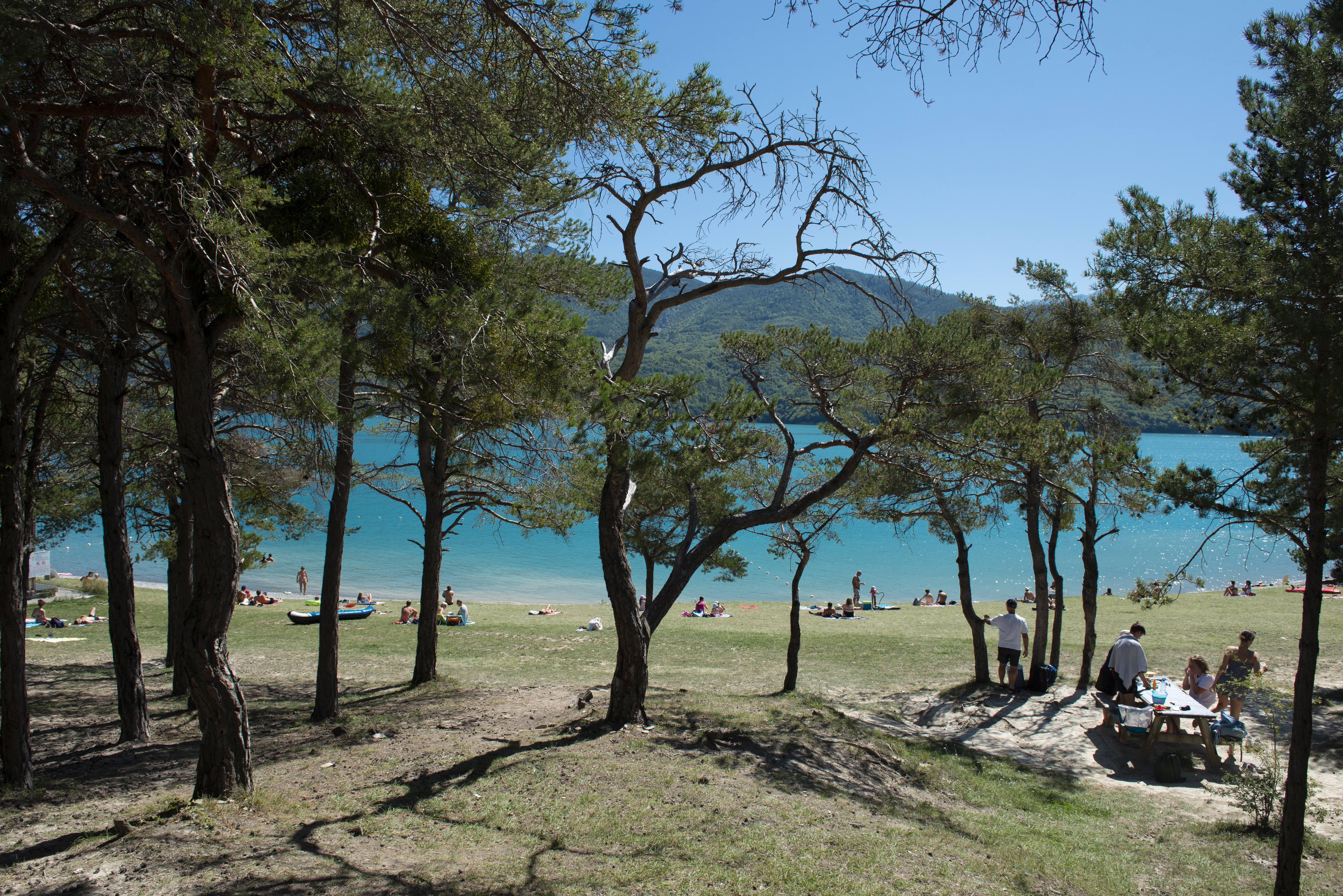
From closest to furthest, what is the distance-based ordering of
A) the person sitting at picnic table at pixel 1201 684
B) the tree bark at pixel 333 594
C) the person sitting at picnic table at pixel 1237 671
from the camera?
the tree bark at pixel 333 594
the person sitting at picnic table at pixel 1237 671
the person sitting at picnic table at pixel 1201 684

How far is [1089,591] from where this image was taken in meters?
11.7

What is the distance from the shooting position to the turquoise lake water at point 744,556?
1518 inches

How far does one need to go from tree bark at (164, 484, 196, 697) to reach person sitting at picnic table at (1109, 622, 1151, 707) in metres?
10.8

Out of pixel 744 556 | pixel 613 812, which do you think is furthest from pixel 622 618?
pixel 744 556

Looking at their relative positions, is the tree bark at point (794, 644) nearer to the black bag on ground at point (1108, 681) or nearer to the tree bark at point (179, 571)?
the black bag on ground at point (1108, 681)

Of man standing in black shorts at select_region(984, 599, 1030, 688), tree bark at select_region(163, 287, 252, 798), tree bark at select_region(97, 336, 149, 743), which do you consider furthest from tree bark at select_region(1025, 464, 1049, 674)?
tree bark at select_region(97, 336, 149, 743)

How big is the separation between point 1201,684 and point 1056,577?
11.8 ft

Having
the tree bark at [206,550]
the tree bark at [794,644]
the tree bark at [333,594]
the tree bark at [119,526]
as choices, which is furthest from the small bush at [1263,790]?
Answer: the tree bark at [119,526]

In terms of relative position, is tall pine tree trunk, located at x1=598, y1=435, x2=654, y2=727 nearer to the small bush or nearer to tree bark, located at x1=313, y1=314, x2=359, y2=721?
tree bark, located at x1=313, y1=314, x2=359, y2=721

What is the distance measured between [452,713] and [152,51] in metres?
6.94

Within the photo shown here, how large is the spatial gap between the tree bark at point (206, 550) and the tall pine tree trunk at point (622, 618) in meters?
3.50

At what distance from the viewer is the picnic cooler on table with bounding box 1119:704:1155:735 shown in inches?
347

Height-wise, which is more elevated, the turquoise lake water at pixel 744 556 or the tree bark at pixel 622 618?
the tree bark at pixel 622 618

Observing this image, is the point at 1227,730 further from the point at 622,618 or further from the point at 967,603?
the point at 622,618
